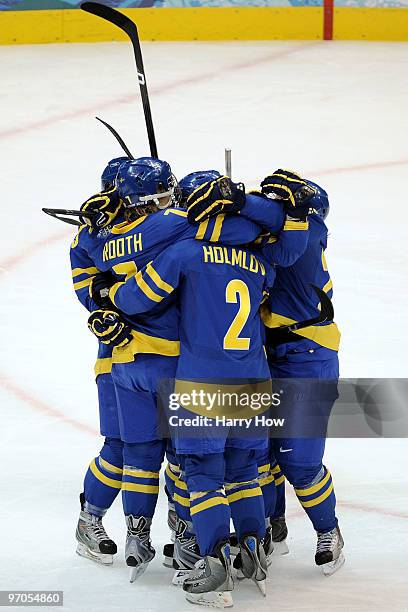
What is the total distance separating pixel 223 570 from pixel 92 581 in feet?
1.58

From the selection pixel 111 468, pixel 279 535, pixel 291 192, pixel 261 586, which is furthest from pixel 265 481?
pixel 291 192

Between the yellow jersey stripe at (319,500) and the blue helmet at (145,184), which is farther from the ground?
the blue helmet at (145,184)

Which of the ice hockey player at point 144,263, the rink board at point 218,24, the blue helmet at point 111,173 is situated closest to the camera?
the ice hockey player at point 144,263

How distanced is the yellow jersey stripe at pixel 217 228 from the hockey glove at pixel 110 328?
404 millimetres

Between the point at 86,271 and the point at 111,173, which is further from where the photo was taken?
the point at 111,173

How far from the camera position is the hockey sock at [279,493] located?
4.50 metres

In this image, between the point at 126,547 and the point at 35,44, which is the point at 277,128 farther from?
the point at 126,547

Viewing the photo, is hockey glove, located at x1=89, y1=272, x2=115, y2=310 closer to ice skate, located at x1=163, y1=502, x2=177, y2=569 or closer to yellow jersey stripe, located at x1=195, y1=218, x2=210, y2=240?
yellow jersey stripe, located at x1=195, y1=218, x2=210, y2=240

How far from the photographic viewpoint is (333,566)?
14.0 feet

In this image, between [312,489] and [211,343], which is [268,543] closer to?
[312,489]

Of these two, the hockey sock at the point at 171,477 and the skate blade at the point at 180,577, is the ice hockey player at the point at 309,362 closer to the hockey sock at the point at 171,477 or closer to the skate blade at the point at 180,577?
the hockey sock at the point at 171,477

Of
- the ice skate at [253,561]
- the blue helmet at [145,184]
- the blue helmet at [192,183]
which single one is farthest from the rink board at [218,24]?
the ice skate at [253,561]

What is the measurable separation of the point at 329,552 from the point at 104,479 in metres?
0.77

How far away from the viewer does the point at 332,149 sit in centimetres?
920
